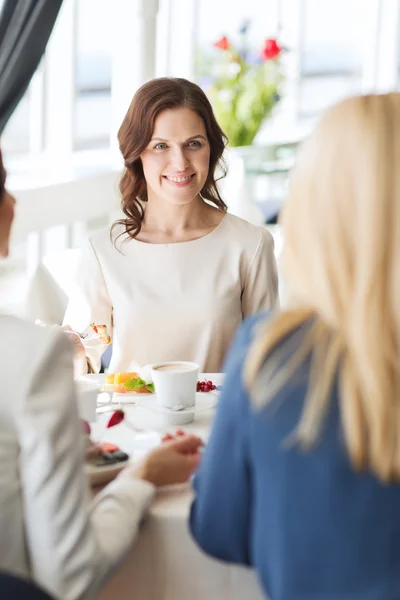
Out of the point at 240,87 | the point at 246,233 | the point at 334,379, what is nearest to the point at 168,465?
the point at 334,379

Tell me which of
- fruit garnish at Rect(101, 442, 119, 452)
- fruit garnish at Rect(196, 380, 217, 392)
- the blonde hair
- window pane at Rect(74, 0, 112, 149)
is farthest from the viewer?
window pane at Rect(74, 0, 112, 149)

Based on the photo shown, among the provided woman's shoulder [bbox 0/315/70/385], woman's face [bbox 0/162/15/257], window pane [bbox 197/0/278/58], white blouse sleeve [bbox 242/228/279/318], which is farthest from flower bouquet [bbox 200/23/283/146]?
woman's shoulder [bbox 0/315/70/385]

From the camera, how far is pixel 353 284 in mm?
1232

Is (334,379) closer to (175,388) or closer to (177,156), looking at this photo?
(175,388)

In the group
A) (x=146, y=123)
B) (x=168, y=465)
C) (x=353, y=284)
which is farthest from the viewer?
(x=146, y=123)

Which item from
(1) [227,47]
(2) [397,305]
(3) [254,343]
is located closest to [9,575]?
(3) [254,343]

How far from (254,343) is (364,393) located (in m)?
0.16

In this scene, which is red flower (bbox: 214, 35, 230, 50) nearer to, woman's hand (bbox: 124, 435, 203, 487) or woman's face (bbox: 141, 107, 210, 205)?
woman's face (bbox: 141, 107, 210, 205)

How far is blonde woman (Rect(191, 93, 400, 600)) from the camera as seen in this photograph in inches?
47.7

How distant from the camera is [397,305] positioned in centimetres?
121

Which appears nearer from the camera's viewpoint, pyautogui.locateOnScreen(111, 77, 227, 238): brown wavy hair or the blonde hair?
the blonde hair

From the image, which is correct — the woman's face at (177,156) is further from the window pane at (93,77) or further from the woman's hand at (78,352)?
the window pane at (93,77)

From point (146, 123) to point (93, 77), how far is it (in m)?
22.2

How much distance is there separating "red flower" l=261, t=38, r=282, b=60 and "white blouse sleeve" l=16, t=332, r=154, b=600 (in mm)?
5469
